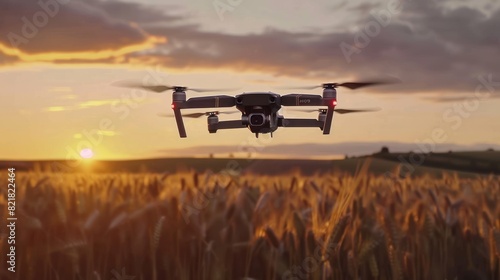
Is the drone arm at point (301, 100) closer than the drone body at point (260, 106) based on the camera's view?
No

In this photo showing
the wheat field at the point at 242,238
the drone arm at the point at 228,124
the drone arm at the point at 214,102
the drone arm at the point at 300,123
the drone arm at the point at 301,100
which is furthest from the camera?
the drone arm at the point at 300,123

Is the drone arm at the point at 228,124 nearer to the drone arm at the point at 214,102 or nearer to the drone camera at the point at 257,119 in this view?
the drone arm at the point at 214,102

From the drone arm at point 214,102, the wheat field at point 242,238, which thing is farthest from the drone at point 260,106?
the wheat field at point 242,238

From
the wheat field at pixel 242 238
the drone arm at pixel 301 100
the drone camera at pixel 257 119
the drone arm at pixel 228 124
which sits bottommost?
the wheat field at pixel 242 238

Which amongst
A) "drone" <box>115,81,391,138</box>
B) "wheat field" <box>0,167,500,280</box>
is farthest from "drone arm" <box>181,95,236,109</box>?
"wheat field" <box>0,167,500,280</box>

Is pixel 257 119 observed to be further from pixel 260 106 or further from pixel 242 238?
pixel 242 238

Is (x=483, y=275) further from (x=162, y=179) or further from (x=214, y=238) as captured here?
(x=162, y=179)

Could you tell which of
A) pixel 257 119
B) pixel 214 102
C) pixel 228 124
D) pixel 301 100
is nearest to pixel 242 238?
pixel 257 119

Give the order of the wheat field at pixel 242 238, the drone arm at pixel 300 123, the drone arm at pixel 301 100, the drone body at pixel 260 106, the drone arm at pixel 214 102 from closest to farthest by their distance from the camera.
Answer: the wheat field at pixel 242 238 < the drone body at pixel 260 106 < the drone arm at pixel 301 100 < the drone arm at pixel 214 102 < the drone arm at pixel 300 123
